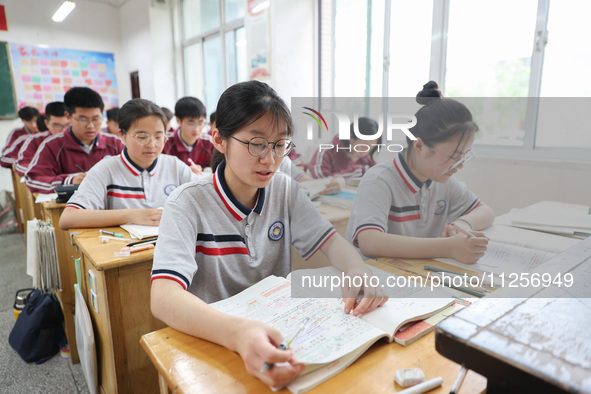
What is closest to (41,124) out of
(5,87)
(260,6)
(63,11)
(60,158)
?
(5,87)

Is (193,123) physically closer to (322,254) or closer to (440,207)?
(322,254)

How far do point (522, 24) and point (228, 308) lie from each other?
3.78 feet

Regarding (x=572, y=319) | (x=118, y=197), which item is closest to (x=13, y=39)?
(x=118, y=197)

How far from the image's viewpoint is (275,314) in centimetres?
73

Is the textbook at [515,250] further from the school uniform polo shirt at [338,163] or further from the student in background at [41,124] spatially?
the student in background at [41,124]

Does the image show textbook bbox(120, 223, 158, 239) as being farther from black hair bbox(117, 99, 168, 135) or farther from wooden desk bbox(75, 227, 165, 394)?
black hair bbox(117, 99, 168, 135)

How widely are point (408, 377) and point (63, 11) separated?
21.5 ft

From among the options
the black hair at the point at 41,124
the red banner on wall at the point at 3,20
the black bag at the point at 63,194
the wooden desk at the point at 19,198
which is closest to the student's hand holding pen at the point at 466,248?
the black bag at the point at 63,194

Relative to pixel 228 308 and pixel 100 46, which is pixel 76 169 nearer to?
pixel 228 308

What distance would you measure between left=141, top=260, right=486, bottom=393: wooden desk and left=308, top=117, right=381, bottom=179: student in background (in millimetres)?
489

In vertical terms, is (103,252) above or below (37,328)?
above

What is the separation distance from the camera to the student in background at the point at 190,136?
9.22 feet

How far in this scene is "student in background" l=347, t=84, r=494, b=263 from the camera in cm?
92

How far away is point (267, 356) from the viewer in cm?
54
